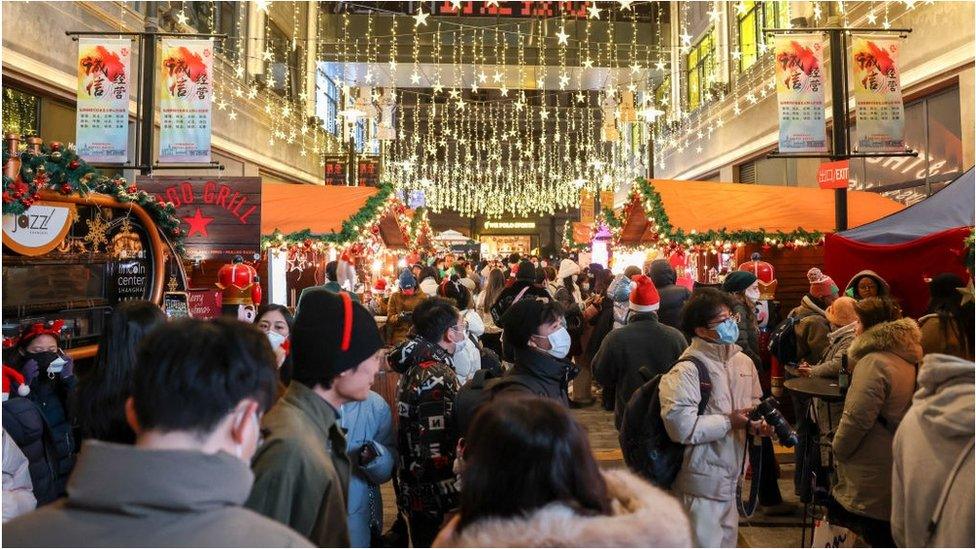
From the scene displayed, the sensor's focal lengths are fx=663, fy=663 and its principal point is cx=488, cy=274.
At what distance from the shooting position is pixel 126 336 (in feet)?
10.1

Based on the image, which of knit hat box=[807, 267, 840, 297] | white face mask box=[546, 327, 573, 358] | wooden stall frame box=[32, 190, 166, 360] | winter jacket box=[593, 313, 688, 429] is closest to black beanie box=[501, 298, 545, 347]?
white face mask box=[546, 327, 573, 358]

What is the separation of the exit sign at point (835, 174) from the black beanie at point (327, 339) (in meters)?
8.54

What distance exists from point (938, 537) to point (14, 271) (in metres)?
6.15

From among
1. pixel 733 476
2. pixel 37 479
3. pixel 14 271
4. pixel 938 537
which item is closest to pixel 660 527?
pixel 938 537

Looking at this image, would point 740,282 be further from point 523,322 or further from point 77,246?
point 77,246

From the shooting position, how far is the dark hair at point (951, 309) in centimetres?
362

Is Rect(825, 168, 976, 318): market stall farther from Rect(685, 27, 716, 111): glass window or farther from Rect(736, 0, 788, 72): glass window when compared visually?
Rect(685, 27, 716, 111): glass window

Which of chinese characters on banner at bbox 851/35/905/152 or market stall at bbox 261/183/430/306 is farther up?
chinese characters on banner at bbox 851/35/905/152

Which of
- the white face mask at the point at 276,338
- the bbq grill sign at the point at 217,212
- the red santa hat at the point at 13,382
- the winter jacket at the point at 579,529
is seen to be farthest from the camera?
the bbq grill sign at the point at 217,212

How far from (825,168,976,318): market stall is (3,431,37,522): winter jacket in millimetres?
6765

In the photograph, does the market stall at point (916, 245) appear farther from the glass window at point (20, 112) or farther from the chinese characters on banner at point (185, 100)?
the glass window at point (20, 112)

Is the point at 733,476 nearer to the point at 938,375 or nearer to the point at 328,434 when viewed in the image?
the point at 938,375

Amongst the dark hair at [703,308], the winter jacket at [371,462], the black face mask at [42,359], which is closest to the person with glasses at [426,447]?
the winter jacket at [371,462]

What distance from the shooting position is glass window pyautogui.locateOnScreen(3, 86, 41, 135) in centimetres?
916
